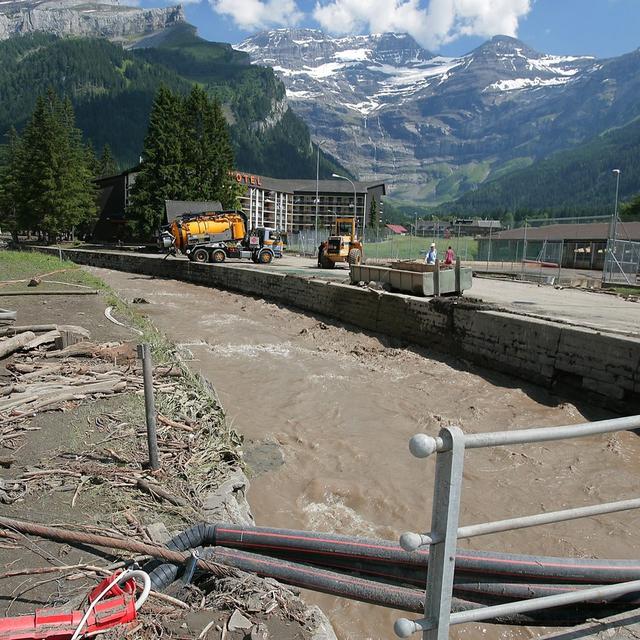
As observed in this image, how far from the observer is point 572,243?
48.6 metres

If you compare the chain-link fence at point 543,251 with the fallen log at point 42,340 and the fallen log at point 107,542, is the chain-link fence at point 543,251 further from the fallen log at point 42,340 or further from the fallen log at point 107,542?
the fallen log at point 107,542

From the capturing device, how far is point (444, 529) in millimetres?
2229

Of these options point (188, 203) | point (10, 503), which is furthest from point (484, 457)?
point (188, 203)

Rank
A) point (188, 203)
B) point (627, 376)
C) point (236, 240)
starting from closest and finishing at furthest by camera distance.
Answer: point (627, 376) < point (236, 240) < point (188, 203)

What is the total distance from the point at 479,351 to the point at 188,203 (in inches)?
1543

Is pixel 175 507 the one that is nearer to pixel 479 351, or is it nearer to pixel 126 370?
pixel 126 370

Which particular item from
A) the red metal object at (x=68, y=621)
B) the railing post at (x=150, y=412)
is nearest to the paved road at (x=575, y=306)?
the railing post at (x=150, y=412)

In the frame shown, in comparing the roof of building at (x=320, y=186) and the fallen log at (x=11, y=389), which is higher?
the roof of building at (x=320, y=186)

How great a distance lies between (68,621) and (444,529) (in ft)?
6.58

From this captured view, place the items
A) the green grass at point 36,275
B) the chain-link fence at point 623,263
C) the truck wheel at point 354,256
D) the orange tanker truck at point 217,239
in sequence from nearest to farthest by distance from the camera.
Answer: the green grass at point 36,275, the chain-link fence at point 623,263, the truck wheel at point 354,256, the orange tanker truck at point 217,239

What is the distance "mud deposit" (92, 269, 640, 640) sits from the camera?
583cm

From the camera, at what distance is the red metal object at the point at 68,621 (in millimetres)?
2799

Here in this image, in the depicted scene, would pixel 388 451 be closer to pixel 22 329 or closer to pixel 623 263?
pixel 22 329

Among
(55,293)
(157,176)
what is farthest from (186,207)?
(55,293)
